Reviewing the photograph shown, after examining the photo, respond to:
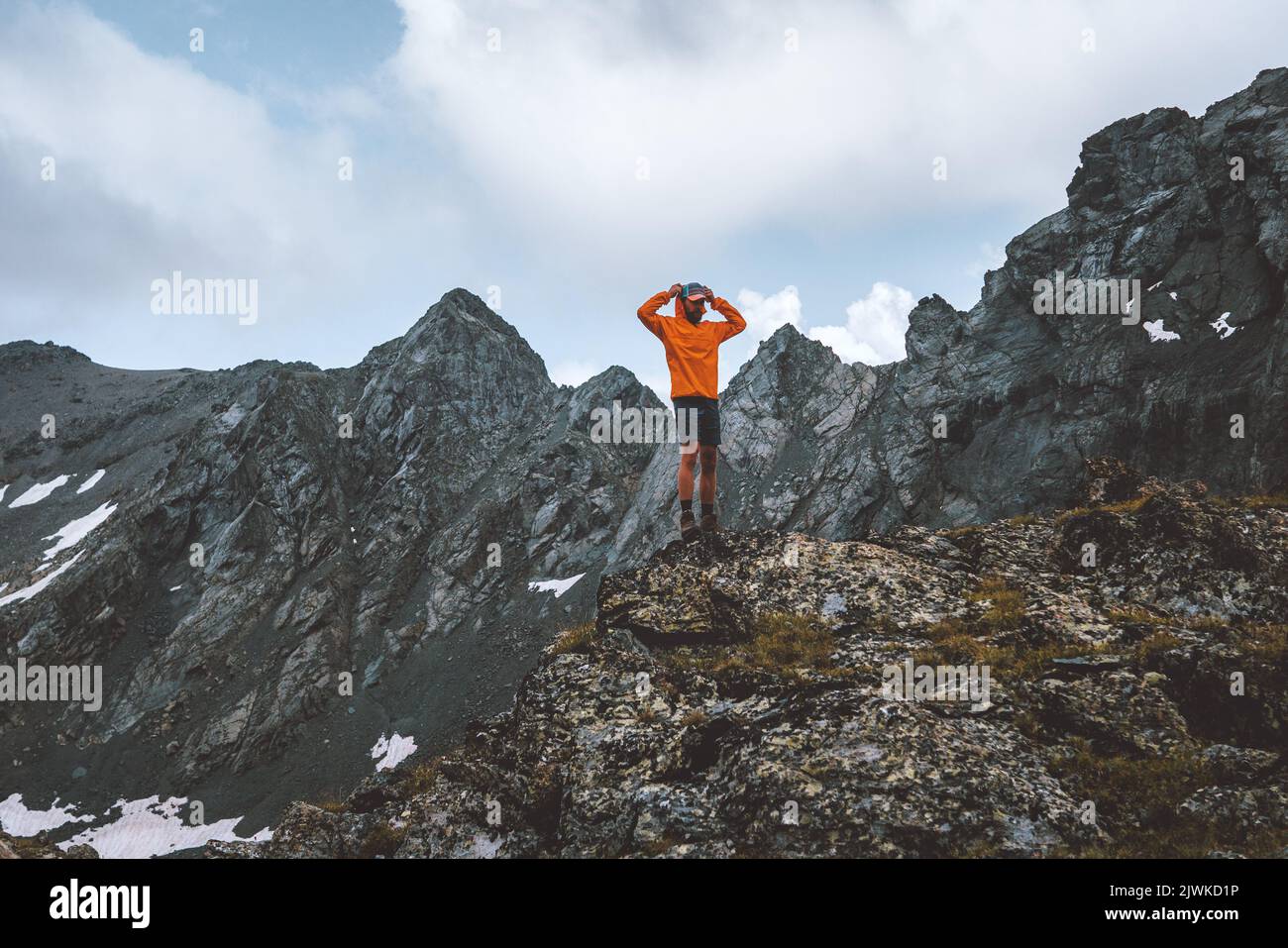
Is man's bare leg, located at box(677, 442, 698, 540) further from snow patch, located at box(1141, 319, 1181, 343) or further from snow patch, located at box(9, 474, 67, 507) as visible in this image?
snow patch, located at box(9, 474, 67, 507)

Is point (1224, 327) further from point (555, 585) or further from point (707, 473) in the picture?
point (555, 585)

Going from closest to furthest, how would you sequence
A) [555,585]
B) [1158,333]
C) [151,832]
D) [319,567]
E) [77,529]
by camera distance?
[1158,333]
[151,832]
[555,585]
[319,567]
[77,529]

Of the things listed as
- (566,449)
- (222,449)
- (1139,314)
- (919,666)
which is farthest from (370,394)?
(919,666)

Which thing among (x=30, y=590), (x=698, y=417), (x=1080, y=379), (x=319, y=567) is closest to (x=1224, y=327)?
(x=1080, y=379)

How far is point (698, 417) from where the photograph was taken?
13344mm

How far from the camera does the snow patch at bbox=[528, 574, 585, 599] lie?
7325 centimetres

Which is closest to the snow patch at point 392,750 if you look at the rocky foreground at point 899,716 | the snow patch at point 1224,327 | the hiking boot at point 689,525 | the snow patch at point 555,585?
the snow patch at point 555,585

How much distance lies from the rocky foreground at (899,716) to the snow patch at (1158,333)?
43339 millimetres

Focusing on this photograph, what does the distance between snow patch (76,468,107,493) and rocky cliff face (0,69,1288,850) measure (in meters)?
1.10

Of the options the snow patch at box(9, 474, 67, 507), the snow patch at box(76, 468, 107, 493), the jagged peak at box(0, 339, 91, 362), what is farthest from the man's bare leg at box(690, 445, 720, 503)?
the jagged peak at box(0, 339, 91, 362)

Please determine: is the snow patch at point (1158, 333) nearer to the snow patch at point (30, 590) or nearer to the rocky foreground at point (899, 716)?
the rocky foreground at point (899, 716)

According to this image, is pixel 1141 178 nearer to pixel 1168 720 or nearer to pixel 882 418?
pixel 882 418

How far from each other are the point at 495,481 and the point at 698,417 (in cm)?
7952

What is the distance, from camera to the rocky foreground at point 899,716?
7273 mm
